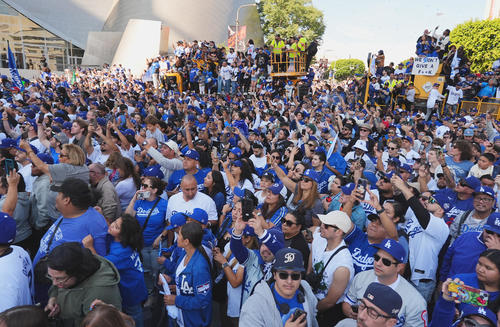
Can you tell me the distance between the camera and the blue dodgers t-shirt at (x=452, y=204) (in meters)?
4.16

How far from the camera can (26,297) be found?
2557 mm

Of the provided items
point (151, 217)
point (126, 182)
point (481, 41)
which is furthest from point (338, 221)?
point (481, 41)

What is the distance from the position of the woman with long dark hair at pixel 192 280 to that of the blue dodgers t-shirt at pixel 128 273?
33 cm

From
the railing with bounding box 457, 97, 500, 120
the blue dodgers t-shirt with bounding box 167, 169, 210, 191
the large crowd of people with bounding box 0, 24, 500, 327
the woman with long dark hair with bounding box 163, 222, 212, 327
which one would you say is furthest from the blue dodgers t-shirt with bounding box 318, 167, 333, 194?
the railing with bounding box 457, 97, 500, 120

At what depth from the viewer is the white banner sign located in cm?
1419

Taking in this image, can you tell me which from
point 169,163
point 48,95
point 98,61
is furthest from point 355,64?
point 169,163

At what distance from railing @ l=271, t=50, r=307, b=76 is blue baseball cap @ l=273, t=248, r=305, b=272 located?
17.5 metres

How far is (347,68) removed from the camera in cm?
7712

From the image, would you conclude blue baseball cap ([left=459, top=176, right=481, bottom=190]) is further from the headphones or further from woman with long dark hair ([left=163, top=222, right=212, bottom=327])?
woman with long dark hair ([left=163, top=222, right=212, bottom=327])

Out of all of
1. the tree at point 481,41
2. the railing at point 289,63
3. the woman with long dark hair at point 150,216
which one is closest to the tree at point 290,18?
the tree at point 481,41

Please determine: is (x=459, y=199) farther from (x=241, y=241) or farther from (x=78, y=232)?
(x=78, y=232)

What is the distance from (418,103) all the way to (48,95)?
16088 mm

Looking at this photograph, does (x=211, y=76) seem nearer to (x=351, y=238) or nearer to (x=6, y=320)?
(x=351, y=238)

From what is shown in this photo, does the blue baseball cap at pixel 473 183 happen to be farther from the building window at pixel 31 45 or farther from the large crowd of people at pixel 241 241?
the building window at pixel 31 45
